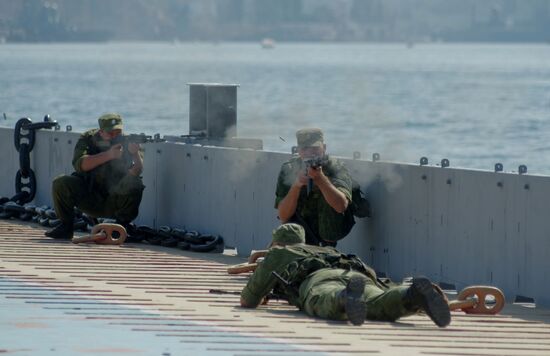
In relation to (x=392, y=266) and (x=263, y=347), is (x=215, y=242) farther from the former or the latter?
(x=263, y=347)

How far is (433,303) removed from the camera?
398 inches

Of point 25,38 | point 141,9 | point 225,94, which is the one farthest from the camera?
point 141,9

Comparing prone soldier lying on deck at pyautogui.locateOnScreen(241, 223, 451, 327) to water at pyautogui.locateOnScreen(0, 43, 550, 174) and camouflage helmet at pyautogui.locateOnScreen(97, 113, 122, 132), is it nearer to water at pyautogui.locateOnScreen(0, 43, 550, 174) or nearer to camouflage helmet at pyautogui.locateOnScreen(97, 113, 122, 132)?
camouflage helmet at pyautogui.locateOnScreen(97, 113, 122, 132)

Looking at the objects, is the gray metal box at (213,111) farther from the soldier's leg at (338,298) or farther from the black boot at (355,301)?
the black boot at (355,301)

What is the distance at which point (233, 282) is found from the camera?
12703mm

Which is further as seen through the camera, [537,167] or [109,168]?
[537,167]

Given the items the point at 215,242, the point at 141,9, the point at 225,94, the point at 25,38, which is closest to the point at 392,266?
the point at 215,242

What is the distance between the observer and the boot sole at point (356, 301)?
10.2m

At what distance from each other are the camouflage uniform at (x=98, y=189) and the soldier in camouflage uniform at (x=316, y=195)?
8.18 ft

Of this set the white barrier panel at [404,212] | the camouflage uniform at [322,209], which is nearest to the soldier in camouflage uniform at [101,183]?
the white barrier panel at [404,212]

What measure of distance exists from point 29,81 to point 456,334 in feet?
319

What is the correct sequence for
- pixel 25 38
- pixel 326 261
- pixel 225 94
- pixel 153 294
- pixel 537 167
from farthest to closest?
pixel 25 38 < pixel 537 167 < pixel 225 94 < pixel 153 294 < pixel 326 261

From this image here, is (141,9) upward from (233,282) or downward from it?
upward

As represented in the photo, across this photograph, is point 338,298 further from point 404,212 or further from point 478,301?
point 404,212
